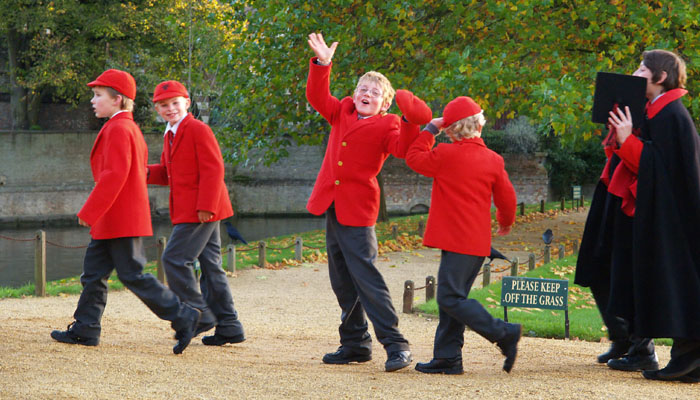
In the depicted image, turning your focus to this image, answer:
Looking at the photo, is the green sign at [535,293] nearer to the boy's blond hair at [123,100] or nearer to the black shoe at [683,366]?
the black shoe at [683,366]

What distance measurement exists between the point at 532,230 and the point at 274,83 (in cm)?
821

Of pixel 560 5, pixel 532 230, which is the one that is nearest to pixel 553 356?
pixel 560 5

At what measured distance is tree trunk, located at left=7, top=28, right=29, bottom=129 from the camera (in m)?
30.8

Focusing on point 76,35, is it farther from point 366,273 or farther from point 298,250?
point 366,273

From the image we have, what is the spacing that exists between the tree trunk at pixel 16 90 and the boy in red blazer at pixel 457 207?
93.5 ft

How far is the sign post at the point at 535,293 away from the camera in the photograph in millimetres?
7316

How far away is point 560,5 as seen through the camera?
48.6ft

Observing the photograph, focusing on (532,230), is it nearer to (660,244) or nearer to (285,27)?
(285,27)

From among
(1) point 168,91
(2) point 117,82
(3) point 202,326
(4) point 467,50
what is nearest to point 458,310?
(3) point 202,326

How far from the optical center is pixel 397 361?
5223 millimetres

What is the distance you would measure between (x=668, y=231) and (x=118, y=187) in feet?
11.5

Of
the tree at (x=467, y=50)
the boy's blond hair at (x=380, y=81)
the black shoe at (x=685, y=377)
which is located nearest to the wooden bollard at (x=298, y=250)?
the tree at (x=467, y=50)

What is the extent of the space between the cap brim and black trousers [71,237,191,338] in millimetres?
3051

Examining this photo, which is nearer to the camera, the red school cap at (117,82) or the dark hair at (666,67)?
the dark hair at (666,67)
